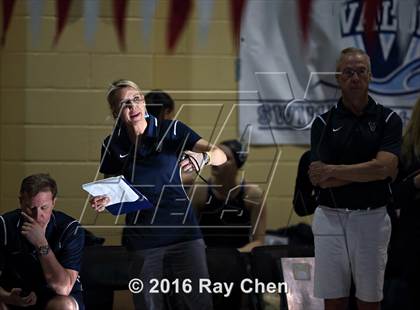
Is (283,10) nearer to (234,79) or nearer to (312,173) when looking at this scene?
(234,79)

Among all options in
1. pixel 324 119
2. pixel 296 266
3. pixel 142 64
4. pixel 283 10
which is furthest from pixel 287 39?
pixel 296 266

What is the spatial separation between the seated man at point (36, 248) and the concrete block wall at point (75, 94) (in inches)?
2.1

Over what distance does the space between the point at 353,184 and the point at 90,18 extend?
141 centimetres

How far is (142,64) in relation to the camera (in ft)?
13.9

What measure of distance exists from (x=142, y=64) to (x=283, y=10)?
27.4 inches

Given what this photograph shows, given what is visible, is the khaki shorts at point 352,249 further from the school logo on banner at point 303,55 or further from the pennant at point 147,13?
the pennant at point 147,13

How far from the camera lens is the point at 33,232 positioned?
416 cm

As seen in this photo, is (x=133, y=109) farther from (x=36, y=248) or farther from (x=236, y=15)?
(x=36, y=248)

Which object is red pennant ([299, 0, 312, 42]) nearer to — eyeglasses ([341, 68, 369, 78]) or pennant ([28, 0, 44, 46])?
eyeglasses ([341, 68, 369, 78])

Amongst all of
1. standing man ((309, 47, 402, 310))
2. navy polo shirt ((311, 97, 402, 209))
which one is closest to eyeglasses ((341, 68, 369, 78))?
standing man ((309, 47, 402, 310))

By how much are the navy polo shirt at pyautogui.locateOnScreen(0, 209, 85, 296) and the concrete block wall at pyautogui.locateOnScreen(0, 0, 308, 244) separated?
62 millimetres

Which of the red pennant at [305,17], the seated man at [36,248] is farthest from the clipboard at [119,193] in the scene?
the red pennant at [305,17]

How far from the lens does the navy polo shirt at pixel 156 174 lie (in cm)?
419

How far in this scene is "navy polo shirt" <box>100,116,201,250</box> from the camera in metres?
4.19
